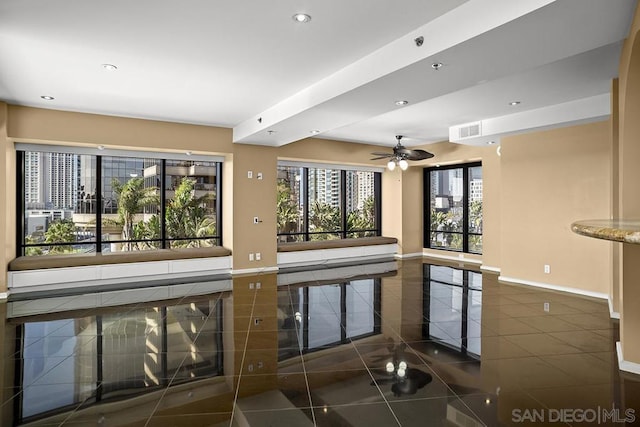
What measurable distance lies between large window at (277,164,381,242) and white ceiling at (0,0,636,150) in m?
3.18

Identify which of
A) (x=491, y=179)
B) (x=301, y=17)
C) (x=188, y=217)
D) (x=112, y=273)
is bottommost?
(x=112, y=273)

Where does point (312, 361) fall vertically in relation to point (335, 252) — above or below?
below

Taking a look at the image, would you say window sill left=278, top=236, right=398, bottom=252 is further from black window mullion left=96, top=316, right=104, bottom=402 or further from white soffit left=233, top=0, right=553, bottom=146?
black window mullion left=96, top=316, right=104, bottom=402

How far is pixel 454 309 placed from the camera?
4.88 metres

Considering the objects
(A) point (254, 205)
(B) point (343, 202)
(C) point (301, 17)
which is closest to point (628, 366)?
(C) point (301, 17)

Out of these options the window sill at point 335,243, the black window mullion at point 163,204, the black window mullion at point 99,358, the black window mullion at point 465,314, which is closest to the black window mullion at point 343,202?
the window sill at point 335,243

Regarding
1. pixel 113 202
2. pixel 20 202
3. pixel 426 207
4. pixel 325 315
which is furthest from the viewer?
pixel 426 207

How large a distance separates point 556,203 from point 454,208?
138 inches

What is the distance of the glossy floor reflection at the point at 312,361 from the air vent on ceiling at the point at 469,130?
Result: 2938mm

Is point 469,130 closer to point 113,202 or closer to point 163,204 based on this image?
point 163,204

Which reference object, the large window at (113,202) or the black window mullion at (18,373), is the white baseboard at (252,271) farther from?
the black window mullion at (18,373)

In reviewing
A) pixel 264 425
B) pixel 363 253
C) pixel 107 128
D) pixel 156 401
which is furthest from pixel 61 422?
pixel 363 253

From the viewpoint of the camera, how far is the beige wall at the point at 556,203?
18.5ft

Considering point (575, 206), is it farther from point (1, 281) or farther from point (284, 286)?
point (1, 281)
